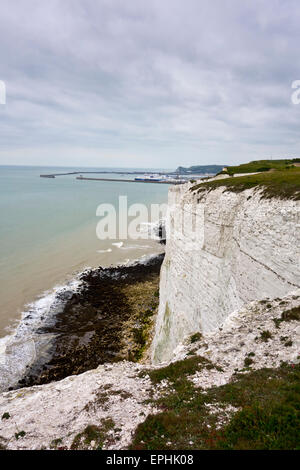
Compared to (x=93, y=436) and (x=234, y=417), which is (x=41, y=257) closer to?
(x=93, y=436)

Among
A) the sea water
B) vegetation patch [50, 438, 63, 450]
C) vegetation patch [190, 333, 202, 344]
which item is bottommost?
the sea water

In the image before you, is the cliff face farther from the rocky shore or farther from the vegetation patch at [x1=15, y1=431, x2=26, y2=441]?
the vegetation patch at [x1=15, y1=431, x2=26, y2=441]

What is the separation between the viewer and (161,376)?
6.97 metres

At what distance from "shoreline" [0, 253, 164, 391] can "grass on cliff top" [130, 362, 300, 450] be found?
13.0 metres

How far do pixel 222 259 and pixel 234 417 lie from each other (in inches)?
341

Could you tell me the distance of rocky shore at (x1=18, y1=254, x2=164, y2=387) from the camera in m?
17.3

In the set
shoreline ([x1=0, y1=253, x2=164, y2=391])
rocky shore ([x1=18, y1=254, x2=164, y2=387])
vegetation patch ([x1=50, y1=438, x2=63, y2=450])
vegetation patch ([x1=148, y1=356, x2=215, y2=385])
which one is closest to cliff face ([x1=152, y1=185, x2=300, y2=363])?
rocky shore ([x1=18, y1=254, x2=164, y2=387])

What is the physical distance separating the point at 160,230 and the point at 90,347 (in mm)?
36949

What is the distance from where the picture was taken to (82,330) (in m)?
21.1

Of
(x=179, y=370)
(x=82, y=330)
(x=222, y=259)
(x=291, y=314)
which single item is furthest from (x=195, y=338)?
(x=82, y=330)

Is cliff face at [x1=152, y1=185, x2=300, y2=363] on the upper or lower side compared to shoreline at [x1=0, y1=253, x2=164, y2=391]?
upper

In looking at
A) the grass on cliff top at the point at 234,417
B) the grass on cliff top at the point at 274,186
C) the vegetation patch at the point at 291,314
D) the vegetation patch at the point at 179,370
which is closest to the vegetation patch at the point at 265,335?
the vegetation patch at the point at 291,314

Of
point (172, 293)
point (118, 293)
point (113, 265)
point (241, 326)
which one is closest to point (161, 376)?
point (241, 326)

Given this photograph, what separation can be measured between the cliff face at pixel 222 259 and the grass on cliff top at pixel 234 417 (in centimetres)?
455
